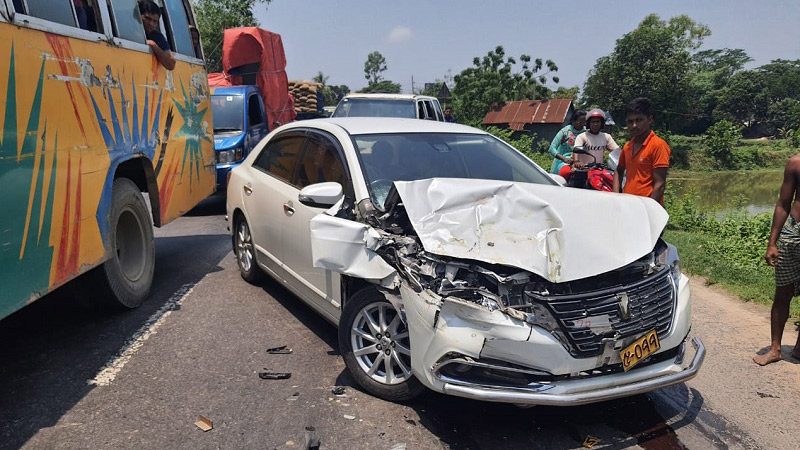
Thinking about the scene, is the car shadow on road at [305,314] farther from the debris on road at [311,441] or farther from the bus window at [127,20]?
the bus window at [127,20]

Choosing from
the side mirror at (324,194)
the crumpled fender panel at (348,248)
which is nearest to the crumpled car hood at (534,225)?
the crumpled fender panel at (348,248)

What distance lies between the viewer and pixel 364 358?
11.0 ft

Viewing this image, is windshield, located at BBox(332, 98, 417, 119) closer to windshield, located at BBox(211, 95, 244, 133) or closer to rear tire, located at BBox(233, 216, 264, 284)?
windshield, located at BBox(211, 95, 244, 133)

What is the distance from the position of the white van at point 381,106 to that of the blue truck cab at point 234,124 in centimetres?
171

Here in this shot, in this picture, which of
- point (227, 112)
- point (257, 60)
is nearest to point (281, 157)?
point (227, 112)

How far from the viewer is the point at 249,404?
3.23 meters

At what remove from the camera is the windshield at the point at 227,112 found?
987cm

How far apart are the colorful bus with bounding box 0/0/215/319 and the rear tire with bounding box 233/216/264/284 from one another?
0.74 m

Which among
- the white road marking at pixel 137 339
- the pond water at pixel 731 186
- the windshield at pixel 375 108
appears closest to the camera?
the white road marking at pixel 137 339

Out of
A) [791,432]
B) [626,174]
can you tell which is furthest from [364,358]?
[626,174]

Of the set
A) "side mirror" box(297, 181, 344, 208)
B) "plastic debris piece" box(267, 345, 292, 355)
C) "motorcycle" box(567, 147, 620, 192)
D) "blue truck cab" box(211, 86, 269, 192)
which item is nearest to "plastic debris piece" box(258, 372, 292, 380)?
"plastic debris piece" box(267, 345, 292, 355)

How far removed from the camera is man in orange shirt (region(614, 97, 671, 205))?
485cm

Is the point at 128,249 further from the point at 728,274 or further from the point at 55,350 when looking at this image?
the point at 728,274

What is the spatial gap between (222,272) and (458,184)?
3.53 meters
